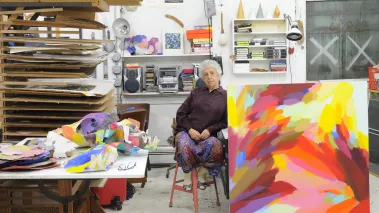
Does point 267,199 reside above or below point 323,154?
below

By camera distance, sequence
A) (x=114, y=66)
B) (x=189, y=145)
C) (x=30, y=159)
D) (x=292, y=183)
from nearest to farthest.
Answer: (x=30, y=159)
(x=292, y=183)
(x=189, y=145)
(x=114, y=66)

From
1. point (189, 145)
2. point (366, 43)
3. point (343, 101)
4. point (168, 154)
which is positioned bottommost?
point (168, 154)

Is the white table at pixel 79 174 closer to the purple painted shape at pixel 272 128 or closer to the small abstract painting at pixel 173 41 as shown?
the purple painted shape at pixel 272 128

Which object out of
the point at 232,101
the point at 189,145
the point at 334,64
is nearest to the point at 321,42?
the point at 334,64

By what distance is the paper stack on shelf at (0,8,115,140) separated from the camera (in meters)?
3.35

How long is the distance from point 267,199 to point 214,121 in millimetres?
1309

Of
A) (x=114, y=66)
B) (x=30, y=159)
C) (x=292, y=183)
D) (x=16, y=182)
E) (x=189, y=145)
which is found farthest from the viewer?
(x=114, y=66)

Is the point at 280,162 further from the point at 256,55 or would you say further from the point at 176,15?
the point at 176,15

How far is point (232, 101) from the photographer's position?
3.67 meters

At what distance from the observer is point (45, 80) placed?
11.5 feet

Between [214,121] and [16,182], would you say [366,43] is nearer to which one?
[214,121]

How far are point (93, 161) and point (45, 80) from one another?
1.29m

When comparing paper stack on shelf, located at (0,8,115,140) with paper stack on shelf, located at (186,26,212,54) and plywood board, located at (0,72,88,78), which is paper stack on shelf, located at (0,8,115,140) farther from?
paper stack on shelf, located at (186,26,212,54)

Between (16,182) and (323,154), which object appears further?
(323,154)
